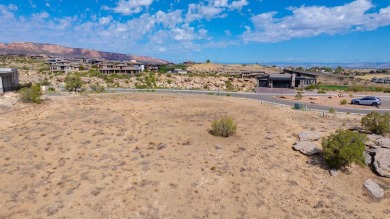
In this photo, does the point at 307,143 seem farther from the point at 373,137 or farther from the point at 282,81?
the point at 282,81

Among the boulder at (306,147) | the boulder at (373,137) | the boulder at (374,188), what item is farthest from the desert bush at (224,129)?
the boulder at (373,137)

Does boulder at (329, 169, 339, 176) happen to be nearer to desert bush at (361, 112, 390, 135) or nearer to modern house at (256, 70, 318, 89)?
desert bush at (361, 112, 390, 135)

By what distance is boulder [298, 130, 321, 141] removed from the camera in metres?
23.3

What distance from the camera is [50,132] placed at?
23.8 metres

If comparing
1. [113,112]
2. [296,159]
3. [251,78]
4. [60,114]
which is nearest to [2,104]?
[60,114]

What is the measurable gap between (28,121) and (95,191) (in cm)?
1704

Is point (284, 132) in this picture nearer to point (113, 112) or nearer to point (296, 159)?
point (296, 159)

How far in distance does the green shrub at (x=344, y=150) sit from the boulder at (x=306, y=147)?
1.20 metres

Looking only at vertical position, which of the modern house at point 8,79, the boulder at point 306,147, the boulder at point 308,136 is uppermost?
the modern house at point 8,79

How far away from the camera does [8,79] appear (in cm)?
4591

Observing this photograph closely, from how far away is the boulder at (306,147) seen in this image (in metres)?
20.9

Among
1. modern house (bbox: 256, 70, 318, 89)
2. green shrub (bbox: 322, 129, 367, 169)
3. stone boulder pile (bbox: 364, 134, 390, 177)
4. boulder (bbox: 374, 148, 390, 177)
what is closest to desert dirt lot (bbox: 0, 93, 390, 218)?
boulder (bbox: 374, 148, 390, 177)

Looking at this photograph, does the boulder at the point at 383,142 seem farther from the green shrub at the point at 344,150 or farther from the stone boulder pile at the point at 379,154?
the green shrub at the point at 344,150

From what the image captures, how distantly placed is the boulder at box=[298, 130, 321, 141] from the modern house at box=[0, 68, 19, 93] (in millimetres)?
44409
